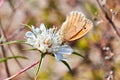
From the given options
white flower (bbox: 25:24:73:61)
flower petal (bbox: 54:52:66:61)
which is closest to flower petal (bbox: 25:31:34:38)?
white flower (bbox: 25:24:73:61)

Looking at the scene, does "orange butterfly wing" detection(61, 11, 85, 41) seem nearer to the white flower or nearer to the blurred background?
the white flower

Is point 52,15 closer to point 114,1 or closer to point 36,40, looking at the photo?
point 114,1

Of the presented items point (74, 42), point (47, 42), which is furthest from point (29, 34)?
point (74, 42)

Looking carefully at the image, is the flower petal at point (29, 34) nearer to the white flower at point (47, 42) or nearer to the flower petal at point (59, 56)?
the white flower at point (47, 42)

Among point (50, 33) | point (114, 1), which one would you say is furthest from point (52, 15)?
point (50, 33)

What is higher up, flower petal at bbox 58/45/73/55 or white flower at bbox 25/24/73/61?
white flower at bbox 25/24/73/61
